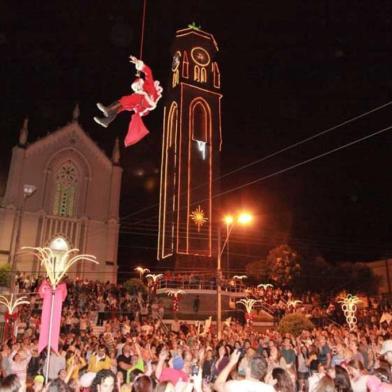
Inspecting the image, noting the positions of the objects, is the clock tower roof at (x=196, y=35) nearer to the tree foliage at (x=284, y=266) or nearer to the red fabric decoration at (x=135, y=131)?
the tree foliage at (x=284, y=266)

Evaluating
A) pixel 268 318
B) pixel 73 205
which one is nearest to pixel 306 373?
pixel 268 318

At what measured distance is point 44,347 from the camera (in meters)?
12.3

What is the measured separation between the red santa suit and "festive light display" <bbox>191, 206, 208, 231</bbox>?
1135 inches

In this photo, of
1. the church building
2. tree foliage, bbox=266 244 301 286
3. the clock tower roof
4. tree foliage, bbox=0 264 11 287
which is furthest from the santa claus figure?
the clock tower roof

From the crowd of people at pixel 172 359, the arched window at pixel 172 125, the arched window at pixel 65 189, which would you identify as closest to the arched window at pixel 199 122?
the arched window at pixel 172 125

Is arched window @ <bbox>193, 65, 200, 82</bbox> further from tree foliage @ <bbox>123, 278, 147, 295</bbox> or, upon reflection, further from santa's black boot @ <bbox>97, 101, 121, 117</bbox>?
santa's black boot @ <bbox>97, 101, 121, 117</bbox>

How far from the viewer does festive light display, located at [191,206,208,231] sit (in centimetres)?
4109

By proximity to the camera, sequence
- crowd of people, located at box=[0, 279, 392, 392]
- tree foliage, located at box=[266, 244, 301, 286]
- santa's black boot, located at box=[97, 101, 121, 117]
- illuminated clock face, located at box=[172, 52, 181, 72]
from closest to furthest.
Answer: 1. crowd of people, located at box=[0, 279, 392, 392]
2. santa's black boot, located at box=[97, 101, 121, 117]
3. tree foliage, located at box=[266, 244, 301, 286]
4. illuminated clock face, located at box=[172, 52, 181, 72]

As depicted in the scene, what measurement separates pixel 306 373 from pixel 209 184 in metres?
30.7

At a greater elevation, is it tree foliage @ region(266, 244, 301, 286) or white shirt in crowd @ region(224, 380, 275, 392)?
tree foliage @ region(266, 244, 301, 286)

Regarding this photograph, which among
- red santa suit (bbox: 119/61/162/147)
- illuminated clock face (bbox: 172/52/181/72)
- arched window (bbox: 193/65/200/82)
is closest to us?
red santa suit (bbox: 119/61/162/147)

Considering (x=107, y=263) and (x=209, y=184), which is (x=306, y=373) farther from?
(x=209, y=184)

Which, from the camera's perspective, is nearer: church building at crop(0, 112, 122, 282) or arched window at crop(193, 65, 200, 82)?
church building at crop(0, 112, 122, 282)

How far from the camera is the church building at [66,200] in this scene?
119 feet
